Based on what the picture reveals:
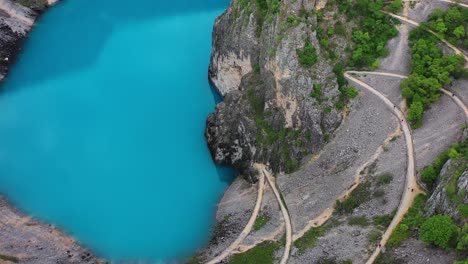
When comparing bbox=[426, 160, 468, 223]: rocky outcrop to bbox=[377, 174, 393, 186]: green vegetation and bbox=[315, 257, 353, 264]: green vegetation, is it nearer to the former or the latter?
bbox=[377, 174, 393, 186]: green vegetation

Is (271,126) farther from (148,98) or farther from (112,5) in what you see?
(112,5)

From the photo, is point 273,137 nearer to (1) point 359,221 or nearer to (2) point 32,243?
(1) point 359,221

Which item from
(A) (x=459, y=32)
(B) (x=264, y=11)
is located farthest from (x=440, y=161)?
(B) (x=264, y=11)

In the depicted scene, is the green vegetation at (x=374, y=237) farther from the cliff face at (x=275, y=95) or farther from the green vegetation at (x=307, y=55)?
the green vegetation at (x=307, y=55)

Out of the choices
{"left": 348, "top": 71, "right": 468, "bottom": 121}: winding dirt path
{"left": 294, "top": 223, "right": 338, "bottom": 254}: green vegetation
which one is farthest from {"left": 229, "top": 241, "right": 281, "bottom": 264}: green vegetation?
{"left": 348, "top": 71, "right": 468, "bottom": 121}: winding dirt path

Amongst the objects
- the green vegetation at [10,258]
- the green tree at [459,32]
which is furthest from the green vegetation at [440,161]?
the green vegetation at [10,258]

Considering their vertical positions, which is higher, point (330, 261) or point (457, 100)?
point (457, 100)

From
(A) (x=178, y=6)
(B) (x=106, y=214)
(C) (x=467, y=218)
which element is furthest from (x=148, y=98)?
(C) (x=467, y=218)

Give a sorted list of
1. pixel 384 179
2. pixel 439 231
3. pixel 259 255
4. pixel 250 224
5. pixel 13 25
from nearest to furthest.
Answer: pixel 439 231, pixel 259 255, pixel 384 179, pixel 250 224, pixel 13 25
